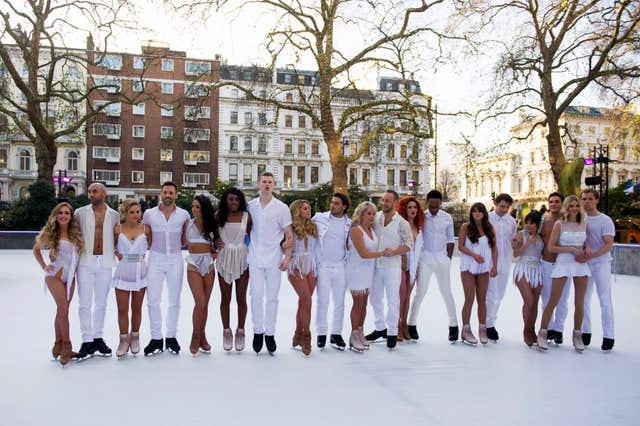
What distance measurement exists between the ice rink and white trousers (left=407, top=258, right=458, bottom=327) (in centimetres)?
35

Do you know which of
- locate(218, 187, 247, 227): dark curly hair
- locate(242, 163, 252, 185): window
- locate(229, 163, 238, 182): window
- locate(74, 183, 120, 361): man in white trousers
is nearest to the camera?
locate(74, 183, 120, 361): man in white trousers

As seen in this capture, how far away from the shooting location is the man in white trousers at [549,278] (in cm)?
689

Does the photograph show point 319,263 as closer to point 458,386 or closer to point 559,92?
point 458,386

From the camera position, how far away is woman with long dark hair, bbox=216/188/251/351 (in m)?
6.34

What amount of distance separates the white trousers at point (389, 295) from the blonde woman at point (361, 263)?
4.9 inches

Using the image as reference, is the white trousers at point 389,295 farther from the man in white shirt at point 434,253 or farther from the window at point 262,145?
the window at point 262,145

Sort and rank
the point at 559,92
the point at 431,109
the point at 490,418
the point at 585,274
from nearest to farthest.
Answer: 1. the point at 490,418
2. the point at 585,274
3. the point at 431,109
4. the point at 559,92

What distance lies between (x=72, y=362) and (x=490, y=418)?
3.89 metres

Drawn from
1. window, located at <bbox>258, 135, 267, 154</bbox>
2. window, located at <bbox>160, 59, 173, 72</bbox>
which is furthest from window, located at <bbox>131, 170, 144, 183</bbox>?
window, located at <bbox>258, 135, 267, 154</bbox>

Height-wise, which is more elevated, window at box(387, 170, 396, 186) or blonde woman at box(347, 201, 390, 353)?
window at box(387, 170, 396, 186)

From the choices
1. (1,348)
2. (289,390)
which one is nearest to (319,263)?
(289,390)

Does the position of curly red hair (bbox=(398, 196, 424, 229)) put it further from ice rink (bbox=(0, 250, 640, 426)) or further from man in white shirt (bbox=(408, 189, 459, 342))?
ice rink (bbox=(0, 250, 640, 426))

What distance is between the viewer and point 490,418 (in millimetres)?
4199

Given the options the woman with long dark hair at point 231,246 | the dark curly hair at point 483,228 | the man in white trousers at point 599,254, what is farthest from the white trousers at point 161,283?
the man in white trousers at point 599,254
